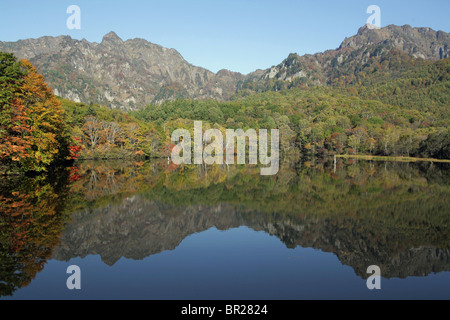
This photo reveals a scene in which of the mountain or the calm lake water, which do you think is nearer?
the calm lake water

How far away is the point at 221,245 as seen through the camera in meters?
12.8

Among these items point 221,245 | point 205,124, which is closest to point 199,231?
point 221,245

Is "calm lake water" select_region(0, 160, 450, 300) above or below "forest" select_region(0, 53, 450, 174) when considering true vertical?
below

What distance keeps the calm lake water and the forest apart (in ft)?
30.6

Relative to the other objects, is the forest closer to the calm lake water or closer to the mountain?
the calm lake water

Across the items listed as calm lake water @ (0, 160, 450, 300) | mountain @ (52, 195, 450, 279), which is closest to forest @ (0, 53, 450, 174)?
calm lake water @ (0, 160, 450, 300)

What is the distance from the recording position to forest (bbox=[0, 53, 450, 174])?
95.2 feet

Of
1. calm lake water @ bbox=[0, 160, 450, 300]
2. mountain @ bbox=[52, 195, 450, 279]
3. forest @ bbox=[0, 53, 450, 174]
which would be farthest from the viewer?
forest @ bbox=[0, 53, 450, 174]

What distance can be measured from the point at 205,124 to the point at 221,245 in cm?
7137

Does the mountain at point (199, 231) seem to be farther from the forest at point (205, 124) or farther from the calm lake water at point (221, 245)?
the forest at point (205, 124)

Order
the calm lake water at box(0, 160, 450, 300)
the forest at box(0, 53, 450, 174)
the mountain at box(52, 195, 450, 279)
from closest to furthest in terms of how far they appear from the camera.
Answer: the calm lake water at box(0, 160, 450, 300) < the mountain at box(52, 195, 450, 279) < the forest at box(0, 53, 450, 174)

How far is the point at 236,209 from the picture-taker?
62.4 feet
